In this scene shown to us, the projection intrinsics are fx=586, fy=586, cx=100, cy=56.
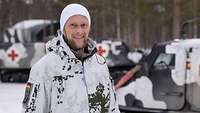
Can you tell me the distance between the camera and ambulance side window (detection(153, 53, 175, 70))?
9.23 meters

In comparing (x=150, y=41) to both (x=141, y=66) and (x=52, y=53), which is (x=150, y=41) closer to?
(x=141, y=66)

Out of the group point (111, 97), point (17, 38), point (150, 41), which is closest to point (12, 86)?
point (17, 38)

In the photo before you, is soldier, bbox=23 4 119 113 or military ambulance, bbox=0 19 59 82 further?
military ambulance, bbox=0 19 59 82

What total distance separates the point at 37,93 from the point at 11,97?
11295mm

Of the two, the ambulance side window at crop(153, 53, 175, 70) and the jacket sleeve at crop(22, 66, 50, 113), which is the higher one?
the ambulance side window at crop(153, 53, 175, 70)

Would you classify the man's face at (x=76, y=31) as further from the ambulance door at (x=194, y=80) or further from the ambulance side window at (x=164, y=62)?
the ambulance side window at (x=164, y=62)

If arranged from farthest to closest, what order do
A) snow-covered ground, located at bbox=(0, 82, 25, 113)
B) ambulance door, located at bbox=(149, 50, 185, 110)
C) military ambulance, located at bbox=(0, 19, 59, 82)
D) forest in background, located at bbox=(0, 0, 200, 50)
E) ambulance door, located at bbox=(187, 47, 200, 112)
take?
forest in background, located at bbox=(0, 0, 200, 50), military ambulance, located at bbox=(0, 19, 59, 82), snow-covered ground, located at bbox=(0, 82, 25, 113), ambulance door, located at bbox=(149, 50, 185, 110), ambulance door, located at bbox=(187, 47, 200, 112)

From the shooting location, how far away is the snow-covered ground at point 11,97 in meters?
11.5

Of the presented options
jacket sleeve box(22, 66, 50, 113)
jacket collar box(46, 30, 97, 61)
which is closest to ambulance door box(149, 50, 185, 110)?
jacket collar box(46, 30, 97, 61)

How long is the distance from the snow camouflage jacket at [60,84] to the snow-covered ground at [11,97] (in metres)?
8.10

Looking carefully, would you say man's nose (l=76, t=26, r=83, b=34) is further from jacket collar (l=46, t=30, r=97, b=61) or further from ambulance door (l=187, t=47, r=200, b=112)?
ambulance door (l=187, t=47, r=200, b=112)

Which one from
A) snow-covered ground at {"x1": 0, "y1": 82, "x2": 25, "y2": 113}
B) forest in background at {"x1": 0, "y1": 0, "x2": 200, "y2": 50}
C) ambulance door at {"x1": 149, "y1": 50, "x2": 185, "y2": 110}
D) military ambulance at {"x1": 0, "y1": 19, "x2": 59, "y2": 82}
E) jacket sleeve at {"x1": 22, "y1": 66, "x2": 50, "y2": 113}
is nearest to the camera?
jacket sleeve at {"x1": 22, "y1": 66, "x2": 50, "y2": 113}

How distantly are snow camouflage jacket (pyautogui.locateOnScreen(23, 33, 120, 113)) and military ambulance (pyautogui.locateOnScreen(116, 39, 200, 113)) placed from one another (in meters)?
5.94

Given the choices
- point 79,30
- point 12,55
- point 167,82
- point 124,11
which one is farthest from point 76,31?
point 124,11
